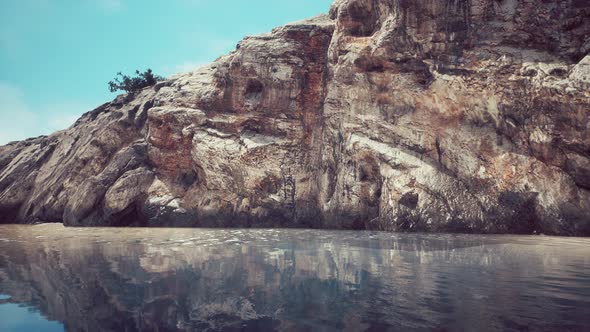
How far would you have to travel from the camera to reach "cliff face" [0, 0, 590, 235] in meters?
11.0

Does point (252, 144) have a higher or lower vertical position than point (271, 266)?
higher

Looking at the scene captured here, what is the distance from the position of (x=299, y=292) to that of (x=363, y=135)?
1150cm

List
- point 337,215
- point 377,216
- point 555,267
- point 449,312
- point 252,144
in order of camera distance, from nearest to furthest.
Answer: point 449,312
point 555,267
point 377,216
point 337,215
point 252,144

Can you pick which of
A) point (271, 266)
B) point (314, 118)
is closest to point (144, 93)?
point (314, 118)

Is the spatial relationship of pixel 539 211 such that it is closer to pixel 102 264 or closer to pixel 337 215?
pixel 337 215

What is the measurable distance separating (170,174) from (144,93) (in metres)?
7.23

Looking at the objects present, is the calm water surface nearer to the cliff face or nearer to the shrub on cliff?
the cliff face

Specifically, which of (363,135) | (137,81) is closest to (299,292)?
(363,135)

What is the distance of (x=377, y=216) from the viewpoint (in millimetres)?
13500

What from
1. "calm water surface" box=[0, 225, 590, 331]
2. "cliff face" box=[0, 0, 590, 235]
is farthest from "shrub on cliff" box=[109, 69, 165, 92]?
"calm water surface" box=[0, 225, 590, 331]

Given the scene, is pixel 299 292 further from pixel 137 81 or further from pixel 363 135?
pixel 137 81

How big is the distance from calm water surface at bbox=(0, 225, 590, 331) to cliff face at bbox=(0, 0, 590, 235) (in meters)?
5.69

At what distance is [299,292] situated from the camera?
3730 millimetres

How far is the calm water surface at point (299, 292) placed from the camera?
282 centimetres
